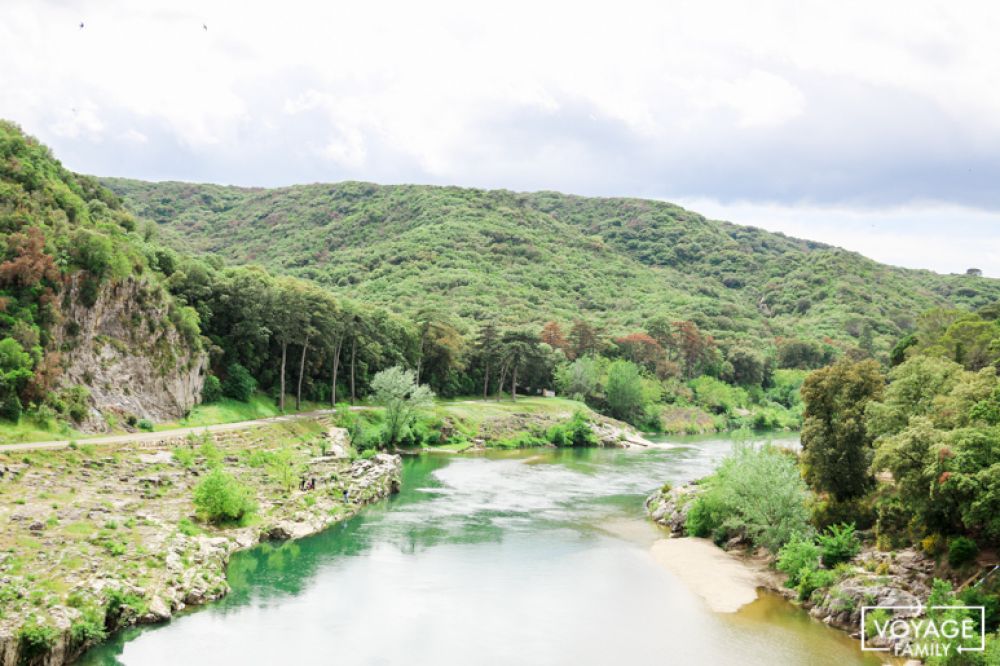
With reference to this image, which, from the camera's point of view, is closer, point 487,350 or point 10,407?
point 10,407

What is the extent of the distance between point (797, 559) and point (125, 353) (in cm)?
5126

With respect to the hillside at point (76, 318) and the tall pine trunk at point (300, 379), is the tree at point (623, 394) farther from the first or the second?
the hillside at point (76, 318)

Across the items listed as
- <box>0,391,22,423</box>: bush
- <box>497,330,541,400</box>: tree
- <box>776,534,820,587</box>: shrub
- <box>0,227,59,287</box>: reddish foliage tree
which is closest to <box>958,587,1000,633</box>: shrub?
<box>776,534,820,587</box>: shrub

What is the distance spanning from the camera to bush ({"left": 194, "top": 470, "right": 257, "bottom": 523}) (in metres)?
42.3

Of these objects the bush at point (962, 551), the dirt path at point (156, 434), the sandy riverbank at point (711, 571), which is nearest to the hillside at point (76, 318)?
the dirt path at point (156, 434)

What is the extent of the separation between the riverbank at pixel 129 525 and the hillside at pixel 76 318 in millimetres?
6180

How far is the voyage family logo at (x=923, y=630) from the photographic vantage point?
2636cm

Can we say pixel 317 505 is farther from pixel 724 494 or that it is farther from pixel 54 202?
pixel 54 202

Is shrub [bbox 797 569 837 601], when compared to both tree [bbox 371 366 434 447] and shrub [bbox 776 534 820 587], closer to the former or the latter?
shrub [bbox 776 534 820 587]

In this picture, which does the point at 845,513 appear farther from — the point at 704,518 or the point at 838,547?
the point at 704,518

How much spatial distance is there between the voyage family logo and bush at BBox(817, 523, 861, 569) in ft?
16.2

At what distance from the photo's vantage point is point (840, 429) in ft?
133

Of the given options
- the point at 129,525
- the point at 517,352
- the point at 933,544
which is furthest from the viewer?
the point at 517,352

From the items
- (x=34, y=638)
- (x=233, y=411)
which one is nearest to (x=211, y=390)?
(x=233, y=411)
